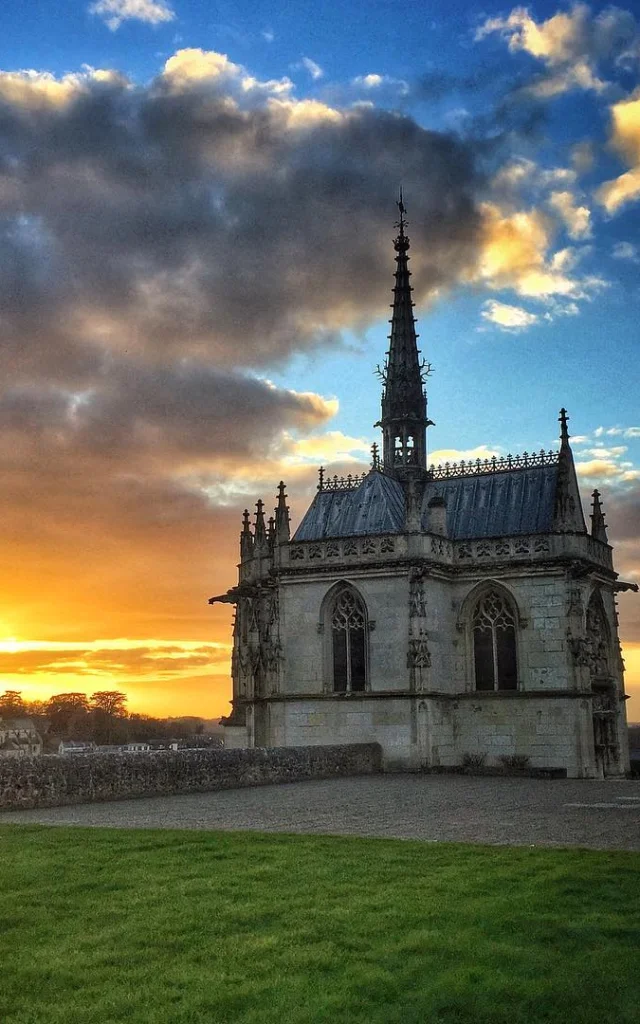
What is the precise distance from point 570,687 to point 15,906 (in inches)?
1162

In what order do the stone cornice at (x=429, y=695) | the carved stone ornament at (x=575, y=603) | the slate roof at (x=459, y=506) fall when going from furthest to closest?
the slate roof at (x=459, y=506) → the carved stone ornament at (x=575, y=603) → the stone cornice at (x=429, y=695)

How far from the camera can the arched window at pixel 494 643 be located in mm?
38188

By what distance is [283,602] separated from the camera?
128 ft

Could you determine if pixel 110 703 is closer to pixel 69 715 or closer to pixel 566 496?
pixel 69 715

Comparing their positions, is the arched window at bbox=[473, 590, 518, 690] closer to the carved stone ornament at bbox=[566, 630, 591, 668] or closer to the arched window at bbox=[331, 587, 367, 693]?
the carved stone ornament at bbox=[566, 630, 591, 668]

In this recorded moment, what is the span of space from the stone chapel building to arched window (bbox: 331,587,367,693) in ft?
0.14

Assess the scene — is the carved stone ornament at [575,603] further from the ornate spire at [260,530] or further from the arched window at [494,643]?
the ornate spire at [260,530]

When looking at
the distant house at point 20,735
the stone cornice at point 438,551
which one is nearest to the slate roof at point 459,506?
the stone cornice at point 438,551

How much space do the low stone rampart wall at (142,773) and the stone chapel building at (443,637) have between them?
22.5ft

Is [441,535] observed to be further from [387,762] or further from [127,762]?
[127,762]

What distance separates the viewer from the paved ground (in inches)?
608

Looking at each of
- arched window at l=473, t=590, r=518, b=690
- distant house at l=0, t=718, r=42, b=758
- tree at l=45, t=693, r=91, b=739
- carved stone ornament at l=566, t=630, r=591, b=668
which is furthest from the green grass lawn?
tree at l=45, t=693, r=91, b=739

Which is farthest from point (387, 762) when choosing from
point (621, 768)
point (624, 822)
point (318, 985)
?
point (318, 985)

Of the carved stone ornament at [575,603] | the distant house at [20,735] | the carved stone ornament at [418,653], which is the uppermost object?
the carved stone ornament at [575,603]
